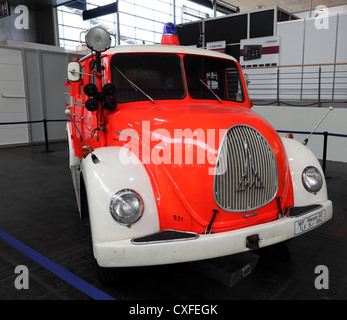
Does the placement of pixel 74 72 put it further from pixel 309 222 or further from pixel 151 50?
pixel 309 222

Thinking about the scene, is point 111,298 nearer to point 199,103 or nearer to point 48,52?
point 199,103

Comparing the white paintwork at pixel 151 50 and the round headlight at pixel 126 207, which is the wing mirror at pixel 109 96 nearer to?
the white paintwork at pixel 151 50

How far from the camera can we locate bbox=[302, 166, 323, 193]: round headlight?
276cm

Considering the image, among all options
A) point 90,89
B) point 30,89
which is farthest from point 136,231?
point 30,89

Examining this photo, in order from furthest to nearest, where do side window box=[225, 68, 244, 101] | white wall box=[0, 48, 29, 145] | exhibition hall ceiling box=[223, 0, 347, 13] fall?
exhibition hall ceiling box=[223, 0, 347, 13] → white wall box=[0, 48, 29, 145] → side window box=[225, 68, 244, 101]

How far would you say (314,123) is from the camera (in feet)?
24.4

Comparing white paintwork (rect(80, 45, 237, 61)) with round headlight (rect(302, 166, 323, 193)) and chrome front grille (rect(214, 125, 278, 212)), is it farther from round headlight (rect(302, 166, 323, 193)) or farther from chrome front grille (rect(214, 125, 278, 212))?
round headlight (rect(302, 166, 323, 193))

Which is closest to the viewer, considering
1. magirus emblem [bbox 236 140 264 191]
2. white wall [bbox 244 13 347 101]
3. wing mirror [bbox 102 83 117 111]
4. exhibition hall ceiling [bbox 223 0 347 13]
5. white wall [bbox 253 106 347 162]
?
magirus emblem [bbox 236 140 264 191]

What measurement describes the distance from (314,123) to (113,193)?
6.49m

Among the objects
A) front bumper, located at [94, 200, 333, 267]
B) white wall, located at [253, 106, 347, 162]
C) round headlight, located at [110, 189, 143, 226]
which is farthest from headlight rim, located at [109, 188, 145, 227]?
white wall, located at [253, 106, 347, 162]

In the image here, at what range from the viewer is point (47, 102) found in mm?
10250

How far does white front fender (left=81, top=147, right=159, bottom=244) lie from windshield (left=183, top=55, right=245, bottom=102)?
124cm
